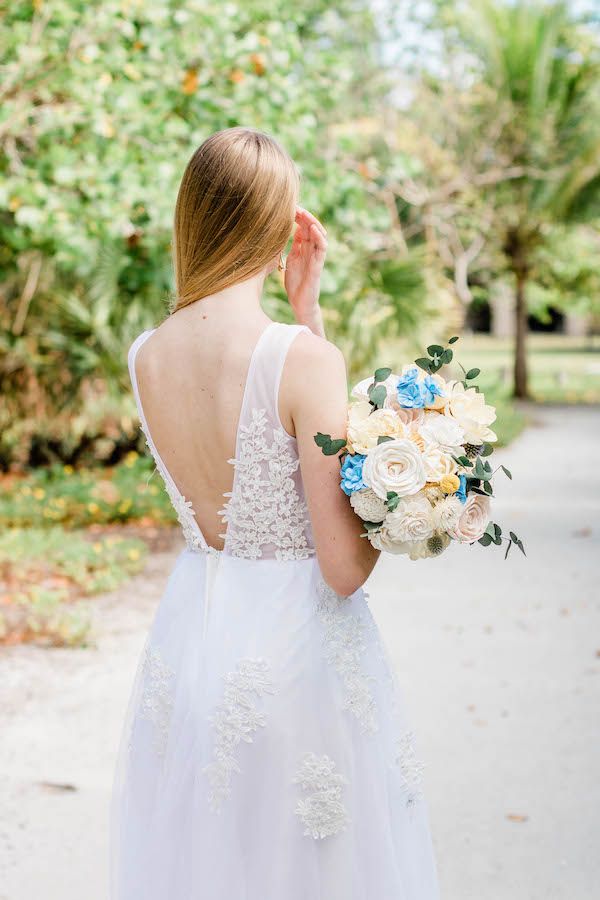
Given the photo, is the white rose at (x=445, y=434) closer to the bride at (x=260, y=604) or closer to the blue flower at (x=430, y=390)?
the blue flower at (x=430, y=390)

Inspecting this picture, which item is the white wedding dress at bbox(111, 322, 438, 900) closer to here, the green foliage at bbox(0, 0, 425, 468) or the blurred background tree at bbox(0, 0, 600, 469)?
the blurred background tree at bbox(0, 0, 600, 469)

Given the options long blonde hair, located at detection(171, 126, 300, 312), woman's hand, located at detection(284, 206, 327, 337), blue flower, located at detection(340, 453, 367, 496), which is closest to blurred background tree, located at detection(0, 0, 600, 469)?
woman's hand, located at detection(284, 206, 327, 337)

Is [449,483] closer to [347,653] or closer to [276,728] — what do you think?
[347,653]

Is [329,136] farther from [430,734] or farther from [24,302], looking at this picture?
[430,734]

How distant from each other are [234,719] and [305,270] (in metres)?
1.03

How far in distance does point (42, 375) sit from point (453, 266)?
376 inches

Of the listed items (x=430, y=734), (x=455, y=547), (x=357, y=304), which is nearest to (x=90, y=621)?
(x=430, y=734)

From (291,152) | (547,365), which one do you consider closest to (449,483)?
(291,152)

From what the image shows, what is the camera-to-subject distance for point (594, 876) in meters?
3.42

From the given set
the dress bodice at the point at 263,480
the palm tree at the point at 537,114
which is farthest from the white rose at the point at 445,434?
the palm tree at the point at 537,114

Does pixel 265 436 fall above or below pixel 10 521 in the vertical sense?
above

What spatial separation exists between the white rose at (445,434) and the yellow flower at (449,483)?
0.05 metres

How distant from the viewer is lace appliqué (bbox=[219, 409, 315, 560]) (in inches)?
80.0

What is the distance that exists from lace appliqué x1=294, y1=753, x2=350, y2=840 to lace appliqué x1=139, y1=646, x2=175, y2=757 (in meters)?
0.35
